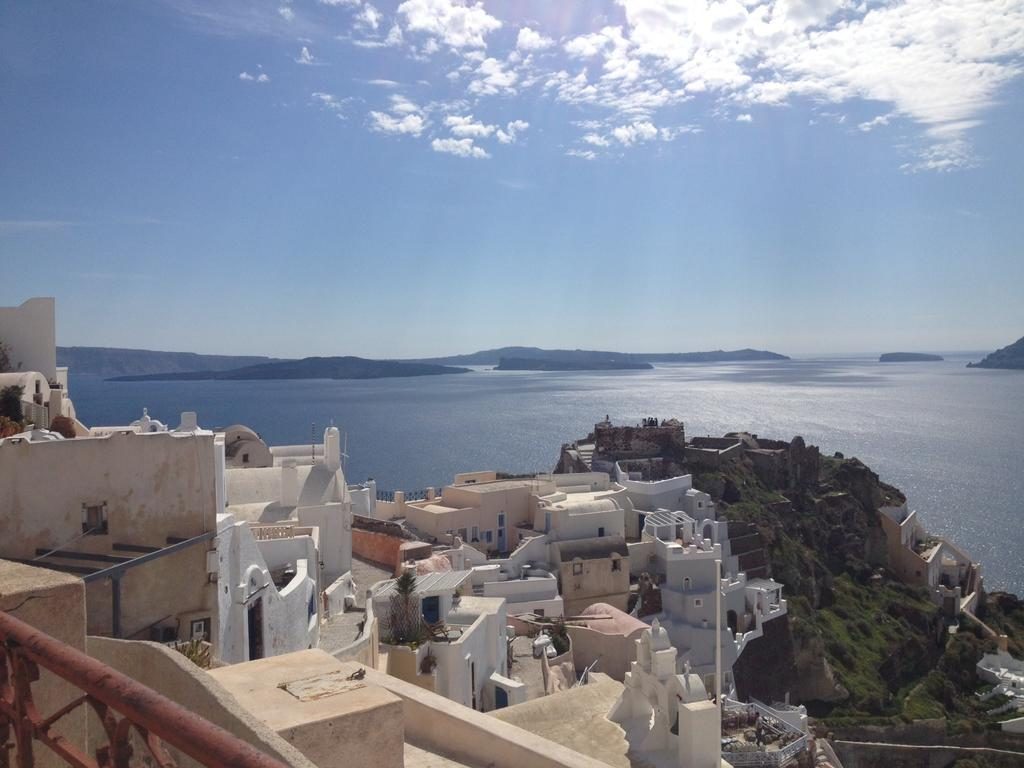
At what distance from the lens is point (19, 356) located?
18.5 meters

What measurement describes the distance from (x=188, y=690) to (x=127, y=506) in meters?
5.00

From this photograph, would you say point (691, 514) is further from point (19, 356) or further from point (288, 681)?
point (288, 681)

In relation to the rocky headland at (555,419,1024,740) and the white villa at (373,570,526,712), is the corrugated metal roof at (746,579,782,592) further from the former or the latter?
the white villa at (373,570,526,712)

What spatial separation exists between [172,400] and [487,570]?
145m

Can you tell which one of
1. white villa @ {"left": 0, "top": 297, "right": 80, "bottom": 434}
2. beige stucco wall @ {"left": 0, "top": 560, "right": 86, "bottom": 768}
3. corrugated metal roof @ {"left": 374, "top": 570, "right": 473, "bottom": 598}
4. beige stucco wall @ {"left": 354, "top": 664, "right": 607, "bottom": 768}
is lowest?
corrugated metal roof @ {"left": 374, "top": 570, "right": 473, "bottom": 598}

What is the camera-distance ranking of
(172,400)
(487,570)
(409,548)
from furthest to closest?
(172,400) → (487,570) → (409,548)

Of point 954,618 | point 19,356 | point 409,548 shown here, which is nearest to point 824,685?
point 954,618

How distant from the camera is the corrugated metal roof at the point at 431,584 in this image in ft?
53.6

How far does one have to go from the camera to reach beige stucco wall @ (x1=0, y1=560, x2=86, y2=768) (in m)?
3.25

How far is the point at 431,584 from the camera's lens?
17.2 metres

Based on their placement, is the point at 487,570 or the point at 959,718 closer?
the point at 487,570

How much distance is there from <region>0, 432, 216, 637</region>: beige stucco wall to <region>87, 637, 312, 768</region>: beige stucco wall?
10.1ft

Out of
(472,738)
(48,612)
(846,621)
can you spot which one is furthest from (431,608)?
(846,621)

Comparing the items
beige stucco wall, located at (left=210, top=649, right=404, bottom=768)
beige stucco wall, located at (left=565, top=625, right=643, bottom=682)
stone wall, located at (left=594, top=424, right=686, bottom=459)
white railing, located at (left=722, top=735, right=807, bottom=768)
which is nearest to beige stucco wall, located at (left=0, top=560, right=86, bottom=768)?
beige stucco wall, located at (left=210, top=649, right=404, bottom=768)
